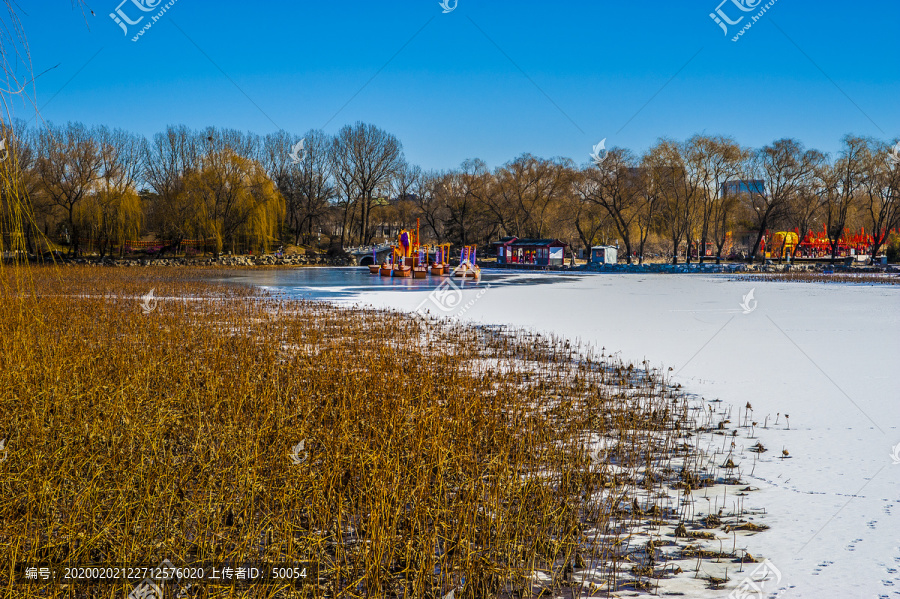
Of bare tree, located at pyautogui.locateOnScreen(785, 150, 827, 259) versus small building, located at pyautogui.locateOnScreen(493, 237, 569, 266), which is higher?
bare tree, located at pyautogui.locateOnScreen(785, 150, 827, 259)

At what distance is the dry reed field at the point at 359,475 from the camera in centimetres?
364

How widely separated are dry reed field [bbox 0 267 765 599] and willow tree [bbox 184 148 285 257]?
51265 mm

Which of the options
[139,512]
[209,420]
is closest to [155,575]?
[139,512]

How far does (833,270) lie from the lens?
5109 cm

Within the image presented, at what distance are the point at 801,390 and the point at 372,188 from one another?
213 ft

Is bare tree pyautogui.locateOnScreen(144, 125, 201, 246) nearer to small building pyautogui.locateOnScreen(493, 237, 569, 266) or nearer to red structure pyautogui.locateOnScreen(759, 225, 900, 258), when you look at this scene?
small building pyautogui.locateOnScreen(493, 237, 569, 266)

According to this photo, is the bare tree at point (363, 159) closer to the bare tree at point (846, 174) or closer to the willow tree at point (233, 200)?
the willow tree at point (233, 200)

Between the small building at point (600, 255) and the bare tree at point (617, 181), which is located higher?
the bare tree at point (617, 181)

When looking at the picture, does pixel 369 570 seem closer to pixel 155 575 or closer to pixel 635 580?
pixel 155 575

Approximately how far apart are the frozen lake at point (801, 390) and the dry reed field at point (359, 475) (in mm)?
436

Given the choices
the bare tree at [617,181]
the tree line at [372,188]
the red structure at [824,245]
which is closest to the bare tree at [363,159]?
the tree line at [372,188]

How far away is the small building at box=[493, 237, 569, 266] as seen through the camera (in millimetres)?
60406

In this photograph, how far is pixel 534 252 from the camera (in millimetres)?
61406

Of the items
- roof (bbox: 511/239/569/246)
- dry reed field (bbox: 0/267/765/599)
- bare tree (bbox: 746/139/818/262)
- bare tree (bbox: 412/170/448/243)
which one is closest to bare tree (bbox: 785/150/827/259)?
bare tree (bbox: 746/139/818/262)
